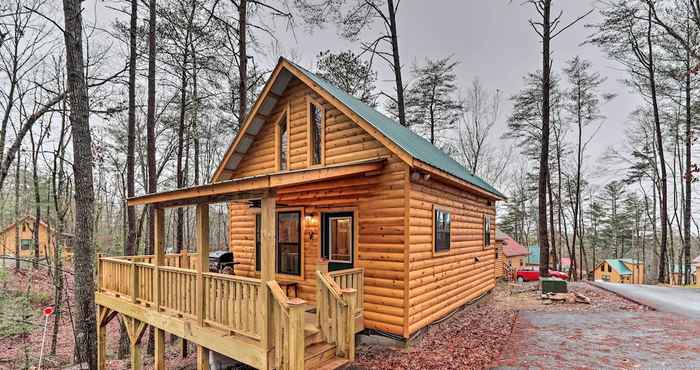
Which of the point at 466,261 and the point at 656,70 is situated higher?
the point at 656,70

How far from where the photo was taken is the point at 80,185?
21.1ft

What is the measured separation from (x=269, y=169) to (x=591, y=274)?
106 feet

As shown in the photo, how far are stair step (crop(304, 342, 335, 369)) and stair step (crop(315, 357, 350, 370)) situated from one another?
4 centimetres

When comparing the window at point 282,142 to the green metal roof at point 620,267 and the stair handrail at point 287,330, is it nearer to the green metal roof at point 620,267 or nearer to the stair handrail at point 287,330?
the stair handrail at point 287,330

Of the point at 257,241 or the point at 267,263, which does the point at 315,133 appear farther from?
the point at 267,263

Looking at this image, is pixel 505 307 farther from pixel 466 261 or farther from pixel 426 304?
pixel 426 304

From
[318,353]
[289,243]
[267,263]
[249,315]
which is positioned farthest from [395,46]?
[318,353]

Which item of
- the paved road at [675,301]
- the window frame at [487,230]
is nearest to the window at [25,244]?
the window frame at [487,230]

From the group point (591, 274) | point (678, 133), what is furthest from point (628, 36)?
point (591, 274)

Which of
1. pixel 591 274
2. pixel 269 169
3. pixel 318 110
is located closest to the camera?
pixel 318 110

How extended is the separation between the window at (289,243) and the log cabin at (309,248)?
0.03m

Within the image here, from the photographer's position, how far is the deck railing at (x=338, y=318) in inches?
200

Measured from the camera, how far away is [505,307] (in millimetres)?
10070

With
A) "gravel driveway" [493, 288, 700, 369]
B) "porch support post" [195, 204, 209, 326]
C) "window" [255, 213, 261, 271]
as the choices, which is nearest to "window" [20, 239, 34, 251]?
"window" [255, 213, 261, 271]
